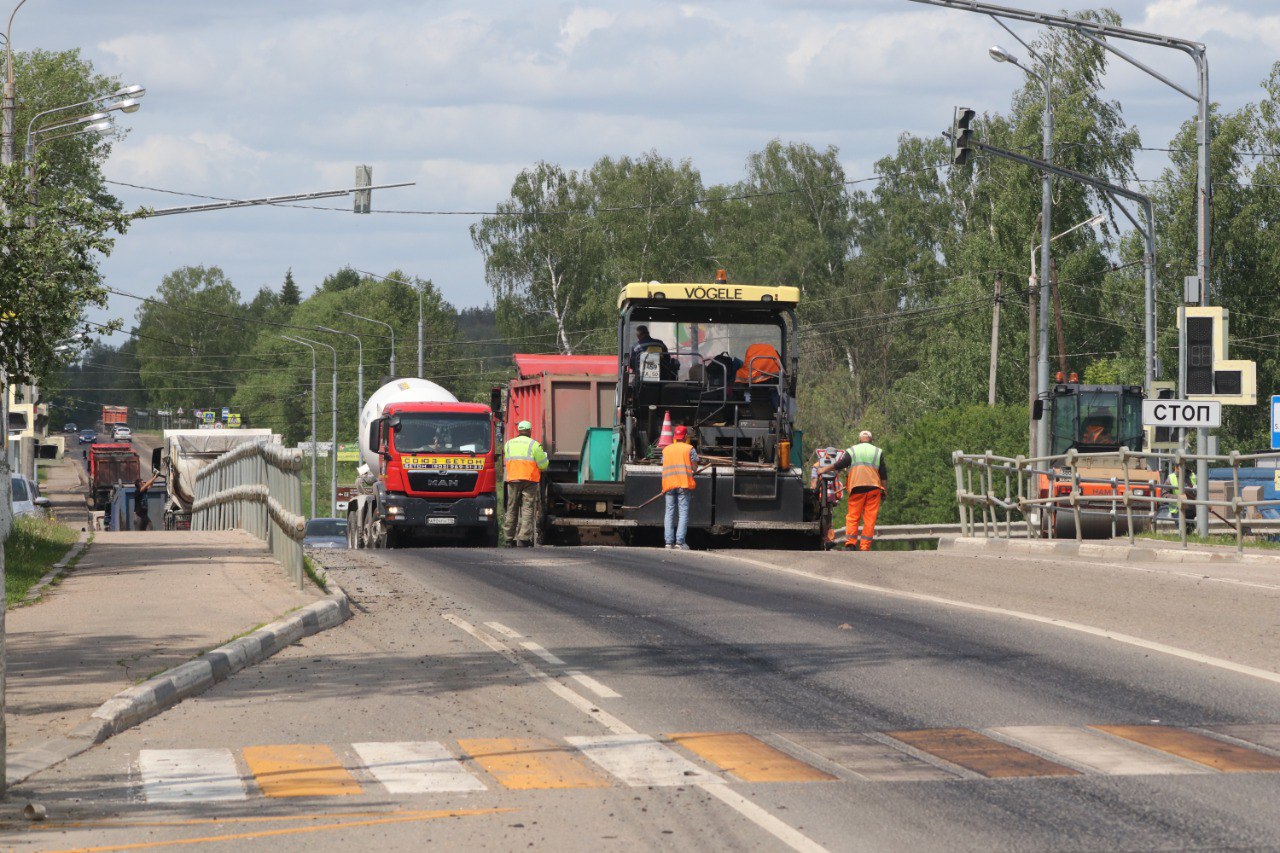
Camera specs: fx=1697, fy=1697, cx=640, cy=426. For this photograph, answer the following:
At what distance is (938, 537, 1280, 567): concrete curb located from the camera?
19.3 m

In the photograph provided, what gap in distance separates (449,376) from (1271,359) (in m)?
59.2

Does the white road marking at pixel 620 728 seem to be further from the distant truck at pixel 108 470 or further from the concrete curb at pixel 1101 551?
the distant truck at pixel 108 470

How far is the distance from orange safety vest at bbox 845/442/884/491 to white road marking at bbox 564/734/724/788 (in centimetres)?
1669

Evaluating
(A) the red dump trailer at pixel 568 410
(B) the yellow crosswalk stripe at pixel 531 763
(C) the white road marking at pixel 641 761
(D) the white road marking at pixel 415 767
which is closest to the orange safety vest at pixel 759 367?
(A) the red dump trailer at pixel 568 410

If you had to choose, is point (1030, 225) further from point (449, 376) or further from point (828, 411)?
point (449, 376)

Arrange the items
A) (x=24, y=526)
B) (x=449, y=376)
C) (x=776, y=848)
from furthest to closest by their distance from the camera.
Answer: (x=449, y=376), (x=24, y=526), (x=776, y=848)

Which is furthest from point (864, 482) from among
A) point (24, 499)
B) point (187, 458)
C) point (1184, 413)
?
point (187, 458)

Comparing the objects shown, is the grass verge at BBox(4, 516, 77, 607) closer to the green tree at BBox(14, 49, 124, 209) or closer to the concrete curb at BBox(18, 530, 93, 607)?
the concrete curb at BBox(18, 530, 93, 607)

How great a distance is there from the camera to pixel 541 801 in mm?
7145

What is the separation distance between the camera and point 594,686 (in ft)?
33.5

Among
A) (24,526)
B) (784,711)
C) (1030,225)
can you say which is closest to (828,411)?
(1030,225)

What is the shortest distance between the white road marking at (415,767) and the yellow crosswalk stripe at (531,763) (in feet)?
0.46

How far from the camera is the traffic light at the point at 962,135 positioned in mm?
24812

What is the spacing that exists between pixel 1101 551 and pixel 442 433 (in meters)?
12.7
